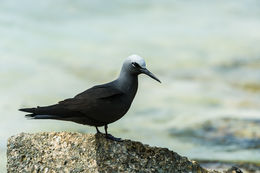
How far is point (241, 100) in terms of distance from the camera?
69.6 feet

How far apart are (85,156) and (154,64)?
651 inches

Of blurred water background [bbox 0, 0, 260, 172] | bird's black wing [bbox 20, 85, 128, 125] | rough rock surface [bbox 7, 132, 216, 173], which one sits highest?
blurred water background [bbox 0, 0, 260, 172]

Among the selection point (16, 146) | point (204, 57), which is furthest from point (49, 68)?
point (16, 146)

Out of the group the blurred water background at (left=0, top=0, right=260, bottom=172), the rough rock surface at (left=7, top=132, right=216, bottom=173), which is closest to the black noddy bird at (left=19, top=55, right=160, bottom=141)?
the rough rock surface at (left=7, top=132, right=216, bottom=173)

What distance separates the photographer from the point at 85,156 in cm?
869

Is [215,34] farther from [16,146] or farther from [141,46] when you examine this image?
[16,146]

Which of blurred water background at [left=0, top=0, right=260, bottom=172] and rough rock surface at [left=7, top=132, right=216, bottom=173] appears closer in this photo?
rough rock surface at [left=7, top=132, right=216, bottom=173]

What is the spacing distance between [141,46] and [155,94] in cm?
419

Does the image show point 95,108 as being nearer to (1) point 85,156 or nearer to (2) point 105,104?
(2) point 105,104

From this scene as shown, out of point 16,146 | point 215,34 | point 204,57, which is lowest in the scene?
point 16,146

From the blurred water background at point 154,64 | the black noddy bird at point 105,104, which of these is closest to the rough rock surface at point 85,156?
the black noddy bird at point 105,104

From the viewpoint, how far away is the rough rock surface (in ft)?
28.2

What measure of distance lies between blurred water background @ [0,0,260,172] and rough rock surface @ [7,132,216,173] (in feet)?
16.0

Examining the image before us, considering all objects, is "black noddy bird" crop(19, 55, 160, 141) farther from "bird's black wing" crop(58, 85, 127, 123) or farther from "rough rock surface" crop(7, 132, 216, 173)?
"rough rock surface" crop(7, 132, 216, 173)
